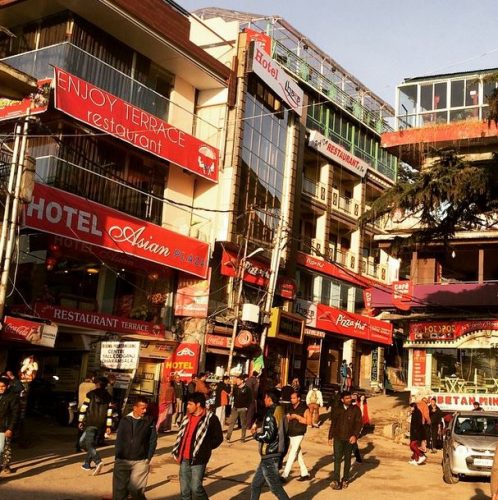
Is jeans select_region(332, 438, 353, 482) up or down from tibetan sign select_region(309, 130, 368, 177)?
down

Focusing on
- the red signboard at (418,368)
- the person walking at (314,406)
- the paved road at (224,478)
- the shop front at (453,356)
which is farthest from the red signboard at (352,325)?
the paved road at (224,478)

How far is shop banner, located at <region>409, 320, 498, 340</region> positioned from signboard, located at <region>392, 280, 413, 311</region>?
0.96m

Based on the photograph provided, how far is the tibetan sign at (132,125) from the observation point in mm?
21016

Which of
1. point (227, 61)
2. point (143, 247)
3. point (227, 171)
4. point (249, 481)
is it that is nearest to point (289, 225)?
point (227, 171)

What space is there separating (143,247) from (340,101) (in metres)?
20.4

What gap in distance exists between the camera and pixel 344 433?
12.2 m

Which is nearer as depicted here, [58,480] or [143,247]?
[58,480]

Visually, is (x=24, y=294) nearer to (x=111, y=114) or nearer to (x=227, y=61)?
(x=111, y=114)

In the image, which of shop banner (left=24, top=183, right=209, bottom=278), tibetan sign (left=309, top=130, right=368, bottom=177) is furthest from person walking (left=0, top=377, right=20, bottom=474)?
tibetan sign (left=309, top=130, right=368, bottom=177)

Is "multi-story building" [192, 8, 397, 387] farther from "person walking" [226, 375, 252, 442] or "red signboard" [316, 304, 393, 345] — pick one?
"person walking" [226, 375, 252, 442]

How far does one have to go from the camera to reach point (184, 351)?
25.1 meters

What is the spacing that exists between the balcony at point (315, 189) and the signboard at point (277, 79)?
417cm

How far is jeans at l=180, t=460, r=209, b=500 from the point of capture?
813 cm

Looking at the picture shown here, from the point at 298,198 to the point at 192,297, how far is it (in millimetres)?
10485
